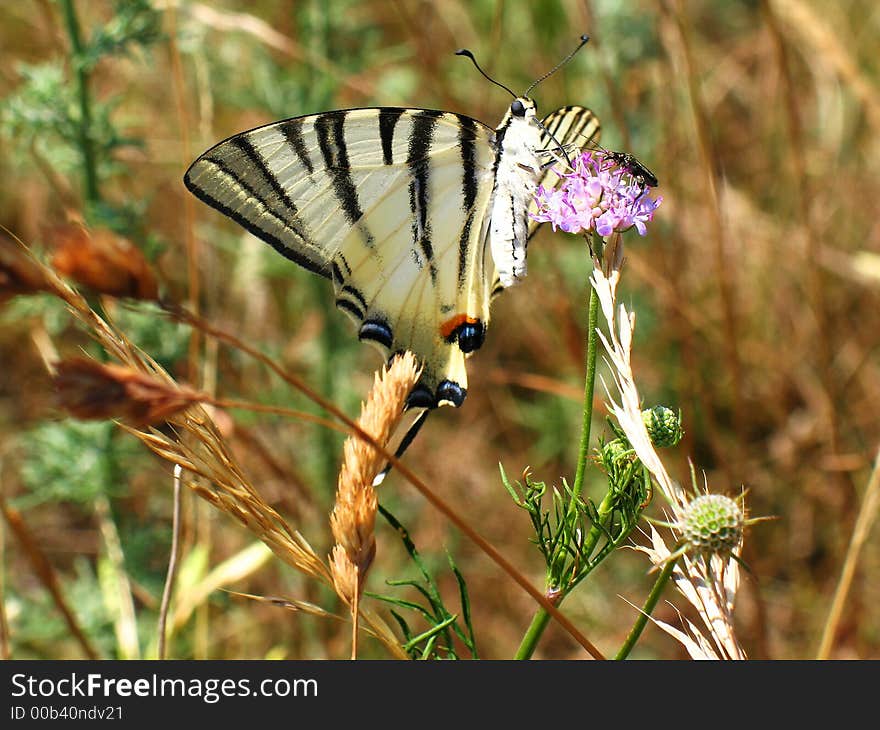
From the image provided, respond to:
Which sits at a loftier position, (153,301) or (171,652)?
(171,652)

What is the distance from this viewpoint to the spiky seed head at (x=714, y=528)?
174cm

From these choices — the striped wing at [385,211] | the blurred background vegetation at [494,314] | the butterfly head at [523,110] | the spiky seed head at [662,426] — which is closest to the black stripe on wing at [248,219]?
the striped wing at [385,211]

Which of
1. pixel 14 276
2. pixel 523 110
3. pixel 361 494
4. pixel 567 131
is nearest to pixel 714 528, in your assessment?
pixel 361 494

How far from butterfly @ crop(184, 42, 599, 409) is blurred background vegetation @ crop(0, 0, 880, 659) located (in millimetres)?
739

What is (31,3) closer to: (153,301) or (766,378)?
(766,378)

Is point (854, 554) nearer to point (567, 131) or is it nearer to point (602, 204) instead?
point (602, 204)

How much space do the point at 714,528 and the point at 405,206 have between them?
5.68 feet

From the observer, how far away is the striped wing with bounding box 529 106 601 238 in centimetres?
276

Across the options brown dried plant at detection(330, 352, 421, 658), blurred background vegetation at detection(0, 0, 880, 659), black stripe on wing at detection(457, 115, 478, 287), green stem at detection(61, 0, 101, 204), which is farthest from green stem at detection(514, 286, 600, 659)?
green stem at detection(61, 0, 101, 204)

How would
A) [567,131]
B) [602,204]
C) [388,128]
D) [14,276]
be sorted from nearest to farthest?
[14,276]
[602,204]
[567,131]
[388,128]

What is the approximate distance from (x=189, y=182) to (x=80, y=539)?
9.60 ft

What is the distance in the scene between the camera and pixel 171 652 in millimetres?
3449

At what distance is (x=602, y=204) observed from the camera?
88.3 inches
